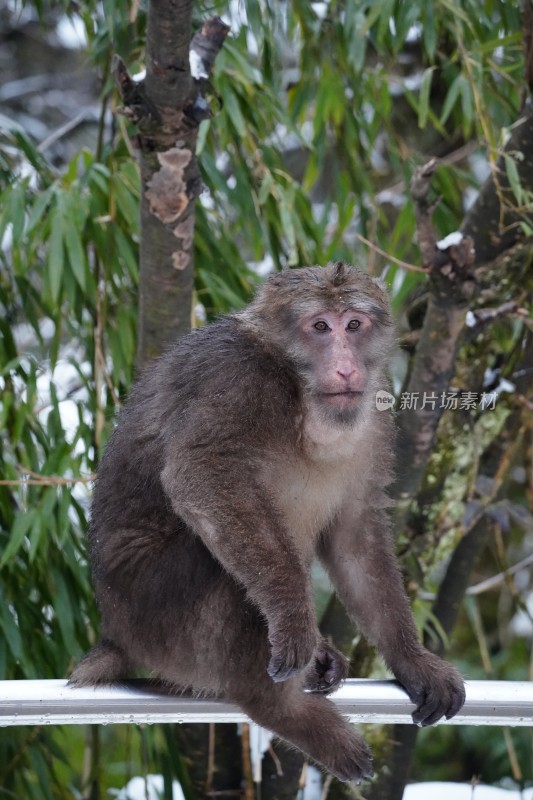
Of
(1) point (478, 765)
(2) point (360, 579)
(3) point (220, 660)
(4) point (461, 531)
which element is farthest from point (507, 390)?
(1) point (478, 765)

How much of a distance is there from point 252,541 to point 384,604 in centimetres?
66

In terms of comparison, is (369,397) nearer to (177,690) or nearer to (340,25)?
(177,690)

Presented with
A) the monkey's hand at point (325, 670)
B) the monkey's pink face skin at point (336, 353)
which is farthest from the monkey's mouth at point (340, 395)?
the monkey's hand at point (325, 670)

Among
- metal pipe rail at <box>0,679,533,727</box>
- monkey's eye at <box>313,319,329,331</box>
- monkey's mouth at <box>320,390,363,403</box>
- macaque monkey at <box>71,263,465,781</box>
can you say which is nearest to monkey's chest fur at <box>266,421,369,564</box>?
macaque monkey at <box>71,263,465,781</box>

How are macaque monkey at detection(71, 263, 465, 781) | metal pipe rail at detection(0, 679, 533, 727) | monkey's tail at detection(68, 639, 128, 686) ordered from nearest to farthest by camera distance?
metal pipe rail at detection(0, 679, 533, 727), macaque monkey at detection(71, 263, 465, 781), monkey's tail at detection(68, 639, 128, 686)

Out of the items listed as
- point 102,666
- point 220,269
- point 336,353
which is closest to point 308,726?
point 102,666

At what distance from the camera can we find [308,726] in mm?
2680

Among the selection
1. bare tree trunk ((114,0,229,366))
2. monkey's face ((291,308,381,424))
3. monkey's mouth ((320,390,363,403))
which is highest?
bare tree trunk ((114,0,229,366))

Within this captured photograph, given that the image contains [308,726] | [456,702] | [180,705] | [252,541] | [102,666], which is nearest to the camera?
[180,705]

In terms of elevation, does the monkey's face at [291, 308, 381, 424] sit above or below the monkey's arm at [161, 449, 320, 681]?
above

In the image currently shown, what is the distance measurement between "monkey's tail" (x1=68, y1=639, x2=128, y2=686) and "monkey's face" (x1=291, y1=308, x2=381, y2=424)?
36.0 inches

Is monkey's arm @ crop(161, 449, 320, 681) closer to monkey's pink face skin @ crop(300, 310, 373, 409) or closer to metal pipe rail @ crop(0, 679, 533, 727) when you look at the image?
metal pipe rail @ crop(0, 679, 533, 727)

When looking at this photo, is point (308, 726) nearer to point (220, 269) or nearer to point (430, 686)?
point (430, 686)

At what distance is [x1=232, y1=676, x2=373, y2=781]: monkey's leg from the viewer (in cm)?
264
